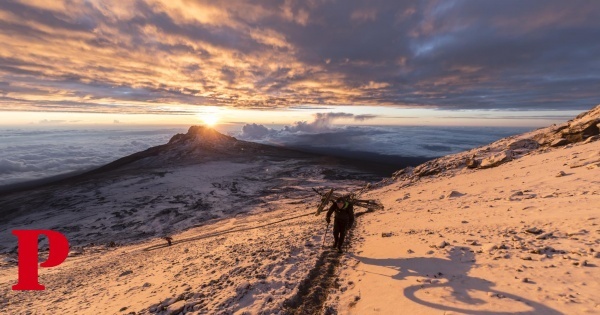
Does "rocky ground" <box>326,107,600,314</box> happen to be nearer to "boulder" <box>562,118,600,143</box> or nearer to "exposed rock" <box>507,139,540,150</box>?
"boulder" <box>562,118,600,143</box>

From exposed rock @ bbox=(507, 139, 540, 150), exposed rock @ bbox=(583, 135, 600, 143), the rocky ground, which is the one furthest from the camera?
exposed rock @ bbox=(507, 139, 540, 150)

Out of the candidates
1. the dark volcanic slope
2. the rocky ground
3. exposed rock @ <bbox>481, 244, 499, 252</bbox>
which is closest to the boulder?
the rocky ground

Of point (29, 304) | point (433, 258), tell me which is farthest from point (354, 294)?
point (29, 304)

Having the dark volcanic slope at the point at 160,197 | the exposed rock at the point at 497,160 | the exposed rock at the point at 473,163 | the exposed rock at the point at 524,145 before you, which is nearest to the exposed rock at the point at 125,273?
the dark volcanic slope at the point at 160,197

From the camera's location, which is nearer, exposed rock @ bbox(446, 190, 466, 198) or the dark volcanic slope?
exposed rock @ bbox(446, 190, 466, 198)

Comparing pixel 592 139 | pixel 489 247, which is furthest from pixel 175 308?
pixel 592 139

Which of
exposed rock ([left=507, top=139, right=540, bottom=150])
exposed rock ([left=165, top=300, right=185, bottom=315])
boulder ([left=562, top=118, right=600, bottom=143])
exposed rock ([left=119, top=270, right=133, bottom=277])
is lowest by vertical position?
exposed rock ([left=119, top=270, right=133, bottom=277])

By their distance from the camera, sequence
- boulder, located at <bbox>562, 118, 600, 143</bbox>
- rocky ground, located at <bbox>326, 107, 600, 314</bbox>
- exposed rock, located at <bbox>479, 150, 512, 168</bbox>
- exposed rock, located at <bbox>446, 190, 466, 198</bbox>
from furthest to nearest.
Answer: exposed rock, located at <bbox>479, 150, 512, 168</bbox> → boulder, located at <bbox>562, 118, 600, 143</bbox> → exposed rock, located at <bbox>446, 190, 466, 198</bbox> → rocky ground, located at <bbox>326, 107, 600, 314</bbox>

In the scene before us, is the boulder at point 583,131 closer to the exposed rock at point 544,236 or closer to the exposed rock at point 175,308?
the exposed rock at point 544,236

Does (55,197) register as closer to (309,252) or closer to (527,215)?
(309,252)

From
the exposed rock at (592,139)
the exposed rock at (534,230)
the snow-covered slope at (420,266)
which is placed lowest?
the snow-covered slope at (420,266)

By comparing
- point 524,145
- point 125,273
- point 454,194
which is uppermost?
point 524,145

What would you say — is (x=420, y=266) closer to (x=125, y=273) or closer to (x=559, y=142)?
(x=125, y=273)

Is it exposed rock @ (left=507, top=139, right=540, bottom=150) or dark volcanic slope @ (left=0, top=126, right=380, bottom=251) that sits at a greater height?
exposed rock @ (left=507, top=139, right=540, bottom=150)
